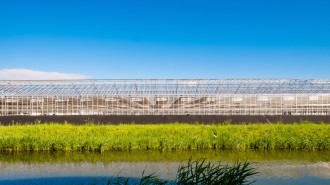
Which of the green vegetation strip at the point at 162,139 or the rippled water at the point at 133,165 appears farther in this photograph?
the green vegetation strip at the point at 162,139

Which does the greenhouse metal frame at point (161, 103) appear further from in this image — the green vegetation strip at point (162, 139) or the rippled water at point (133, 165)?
the rippled water at point (133, 165)

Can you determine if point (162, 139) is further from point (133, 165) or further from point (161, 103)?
point (161, 103)

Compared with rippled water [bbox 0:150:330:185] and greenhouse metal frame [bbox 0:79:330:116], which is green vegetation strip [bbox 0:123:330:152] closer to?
rippled water [bbox 0:150:330:185]

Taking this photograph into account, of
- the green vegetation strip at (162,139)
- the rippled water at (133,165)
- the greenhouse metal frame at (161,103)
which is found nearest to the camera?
the rippled water at (133,165)

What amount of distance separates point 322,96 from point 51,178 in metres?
26.2

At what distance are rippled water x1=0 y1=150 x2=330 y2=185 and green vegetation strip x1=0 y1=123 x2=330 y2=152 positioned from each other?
991mm

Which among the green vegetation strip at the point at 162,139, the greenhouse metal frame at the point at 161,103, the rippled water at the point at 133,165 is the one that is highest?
the greenhouse metal frame at the point at 161,103

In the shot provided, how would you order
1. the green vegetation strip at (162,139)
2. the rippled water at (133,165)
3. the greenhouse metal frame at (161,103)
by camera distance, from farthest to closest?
the greenhouse metal frame at (161,103) < the green vegetation strip at (162,139) < the rippled water at (133,165)

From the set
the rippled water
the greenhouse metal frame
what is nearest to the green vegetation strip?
the rippled water

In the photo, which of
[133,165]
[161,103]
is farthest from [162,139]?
[161,103]

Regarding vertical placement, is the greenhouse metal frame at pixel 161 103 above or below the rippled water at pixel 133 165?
above

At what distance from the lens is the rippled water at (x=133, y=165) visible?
14.0m

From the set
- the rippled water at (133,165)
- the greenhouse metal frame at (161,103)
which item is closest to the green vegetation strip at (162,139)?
the rippled water at (133,165)

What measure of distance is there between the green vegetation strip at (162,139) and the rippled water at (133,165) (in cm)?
99
